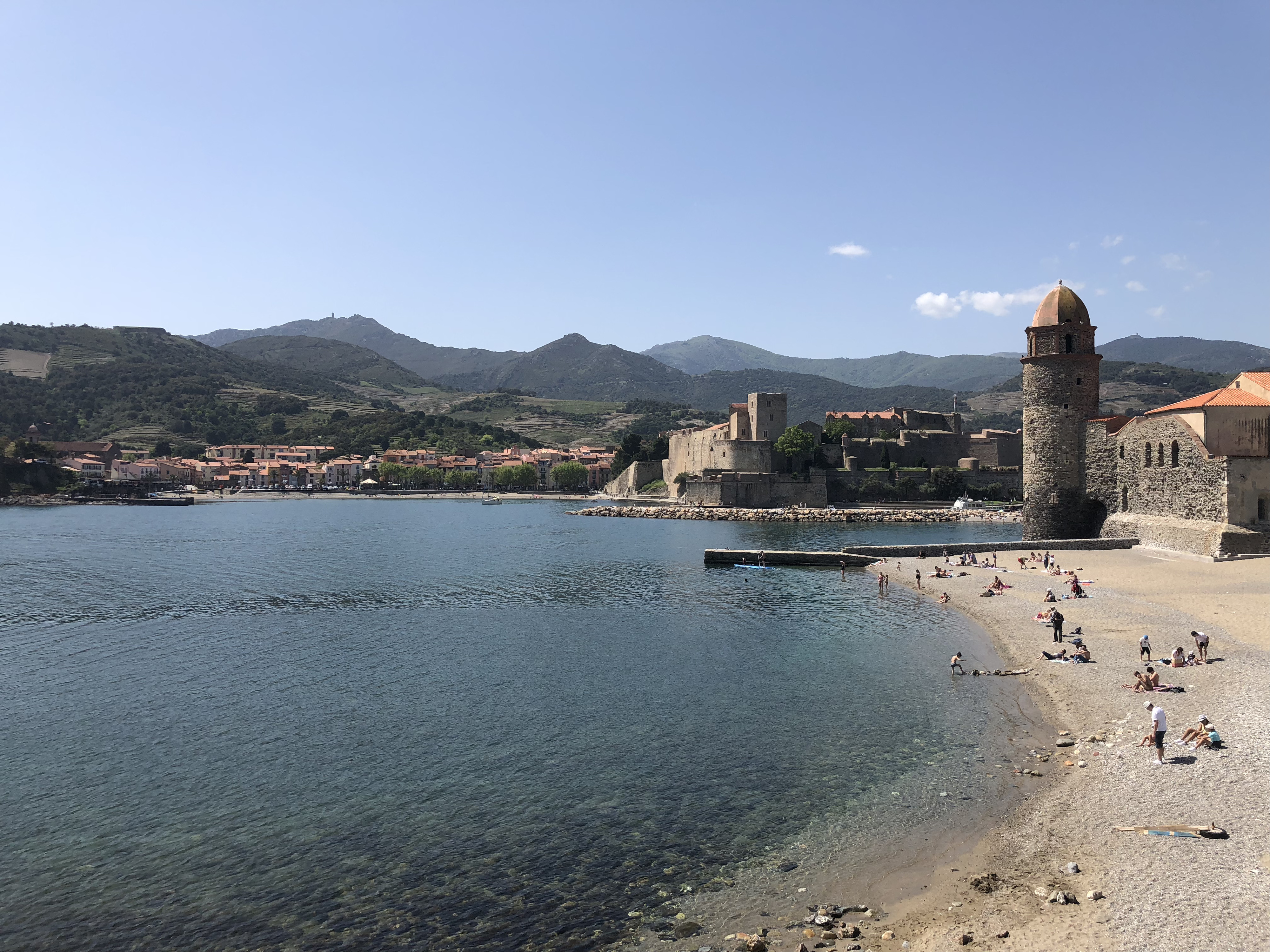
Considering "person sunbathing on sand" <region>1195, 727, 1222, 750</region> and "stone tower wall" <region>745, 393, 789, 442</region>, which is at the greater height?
"stone tower wall" <region>745, 393, 789, 442</region>

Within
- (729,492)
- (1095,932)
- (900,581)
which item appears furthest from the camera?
(729,492)

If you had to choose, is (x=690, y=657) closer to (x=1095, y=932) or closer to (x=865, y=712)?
(x=865, y=712)

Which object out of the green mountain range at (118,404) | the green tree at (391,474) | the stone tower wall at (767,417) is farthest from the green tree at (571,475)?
the green mountain range at (118,404)

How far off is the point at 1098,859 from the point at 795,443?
71631 mm

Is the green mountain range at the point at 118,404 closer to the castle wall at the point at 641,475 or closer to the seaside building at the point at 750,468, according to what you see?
the castle wall at the point at 641,475

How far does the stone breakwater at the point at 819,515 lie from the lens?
69.7 meters

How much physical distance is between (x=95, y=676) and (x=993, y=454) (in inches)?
3101

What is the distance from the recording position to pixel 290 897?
10.7m

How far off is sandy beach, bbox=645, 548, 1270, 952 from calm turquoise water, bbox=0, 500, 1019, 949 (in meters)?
1.26

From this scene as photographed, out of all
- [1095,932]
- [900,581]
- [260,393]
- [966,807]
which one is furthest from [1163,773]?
[260,393]

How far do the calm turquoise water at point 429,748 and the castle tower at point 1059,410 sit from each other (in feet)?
33.3

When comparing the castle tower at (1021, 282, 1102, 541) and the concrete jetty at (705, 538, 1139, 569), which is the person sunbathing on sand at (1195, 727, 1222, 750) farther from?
the castle tower at (1021, 282, 1102, 541)

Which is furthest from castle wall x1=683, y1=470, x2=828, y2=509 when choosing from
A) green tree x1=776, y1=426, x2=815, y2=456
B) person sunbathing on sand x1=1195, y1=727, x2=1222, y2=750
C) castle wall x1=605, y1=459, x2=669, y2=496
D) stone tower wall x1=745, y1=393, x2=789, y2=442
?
person sunbathing on sand x1=1195, y1=727, x2=1222, y2=750

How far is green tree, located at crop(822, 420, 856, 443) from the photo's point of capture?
86588mm
